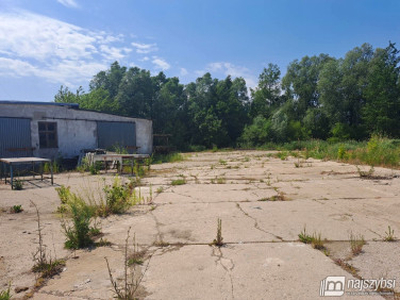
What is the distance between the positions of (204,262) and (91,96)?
31036 millimetres

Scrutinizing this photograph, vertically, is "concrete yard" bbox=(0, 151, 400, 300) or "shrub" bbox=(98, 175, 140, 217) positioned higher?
"shrub" bbox=(98, 175, 140, 217)

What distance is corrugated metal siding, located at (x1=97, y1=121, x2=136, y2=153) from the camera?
15.3 m

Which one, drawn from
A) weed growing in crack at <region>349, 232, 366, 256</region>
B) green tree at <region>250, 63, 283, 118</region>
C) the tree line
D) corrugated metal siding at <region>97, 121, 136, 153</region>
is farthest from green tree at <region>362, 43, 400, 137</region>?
weed growing in crack at <region>349, 232, 366, 256</region>

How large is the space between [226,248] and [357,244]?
148 centimetres

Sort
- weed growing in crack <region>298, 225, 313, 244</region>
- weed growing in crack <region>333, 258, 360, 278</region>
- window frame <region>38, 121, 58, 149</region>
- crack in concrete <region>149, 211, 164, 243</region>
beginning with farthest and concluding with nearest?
window frame <region>38, 121, 58, 149</region>
crack in concrete <region>149, 211, 164, 243</region>
weed growing in crack <region>298, 225, 313, 244</region>
weed growing in crack <region>333, 258, 360, 278</region>

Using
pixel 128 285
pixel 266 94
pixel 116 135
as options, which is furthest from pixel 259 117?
pixel 128 285

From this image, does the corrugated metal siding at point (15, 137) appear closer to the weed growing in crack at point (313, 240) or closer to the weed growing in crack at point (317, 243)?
the weed growing in crack at point (313, 240)

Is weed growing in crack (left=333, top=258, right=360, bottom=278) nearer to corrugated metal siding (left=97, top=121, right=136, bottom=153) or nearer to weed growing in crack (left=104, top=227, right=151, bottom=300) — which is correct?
weed growing in crack (left=104, top=227, right=151, bottom=300)

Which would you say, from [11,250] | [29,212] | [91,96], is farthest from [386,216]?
[91,96]

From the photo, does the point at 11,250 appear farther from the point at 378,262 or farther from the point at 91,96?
the point at 91,96

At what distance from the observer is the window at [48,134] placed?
42.9 ft

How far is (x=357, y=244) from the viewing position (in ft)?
9.78

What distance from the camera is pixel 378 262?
2.58 m

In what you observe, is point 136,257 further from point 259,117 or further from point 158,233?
point 259,117
